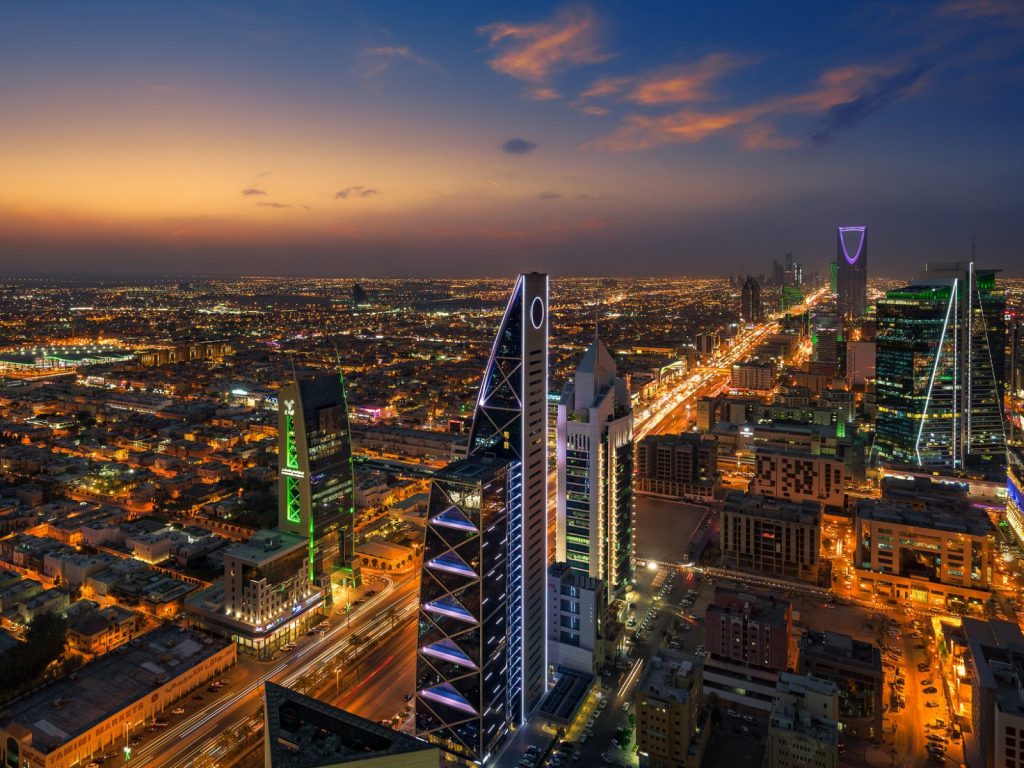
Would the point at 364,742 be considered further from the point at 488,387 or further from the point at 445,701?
the point at 488,387

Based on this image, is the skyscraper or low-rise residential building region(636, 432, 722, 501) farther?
low-rise residential building region(636, 432, 722, 501)

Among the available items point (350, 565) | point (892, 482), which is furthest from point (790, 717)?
point (892, 482)

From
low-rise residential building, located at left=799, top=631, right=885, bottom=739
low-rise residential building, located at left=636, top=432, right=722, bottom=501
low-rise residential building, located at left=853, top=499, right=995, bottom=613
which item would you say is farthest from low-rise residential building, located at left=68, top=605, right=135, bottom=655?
low-rise residential building, located at left=853, top=499, right=995, bottom=613

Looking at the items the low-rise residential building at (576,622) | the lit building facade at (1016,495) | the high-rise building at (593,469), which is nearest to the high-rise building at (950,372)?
the lit building facade at (1016,495)

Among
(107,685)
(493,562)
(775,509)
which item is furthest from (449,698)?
(775,509)

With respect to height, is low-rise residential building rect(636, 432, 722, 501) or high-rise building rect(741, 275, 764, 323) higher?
high-rise building rect(741, 275, 764, 323)

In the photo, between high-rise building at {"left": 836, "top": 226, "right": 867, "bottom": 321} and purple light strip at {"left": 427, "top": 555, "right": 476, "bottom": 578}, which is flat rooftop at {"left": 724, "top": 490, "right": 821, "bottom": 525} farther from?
high-rise building at {"left": 836, "top": 226, "right": 867, "bottom": 321}

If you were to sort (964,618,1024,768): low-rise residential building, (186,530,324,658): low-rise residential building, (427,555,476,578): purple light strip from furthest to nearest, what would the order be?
(186,530,324,658): low-rise residential building, (427,555,476,578): purple light strip, (964,618,1024,768): low-rise residential building
